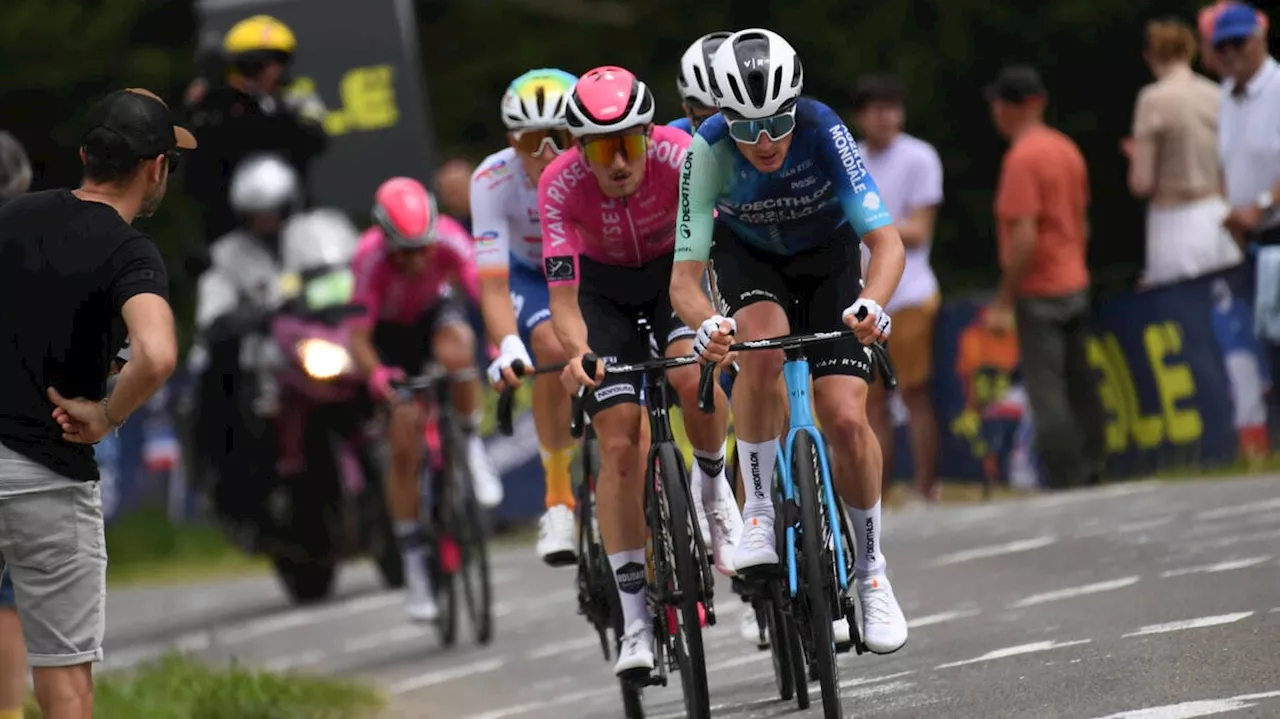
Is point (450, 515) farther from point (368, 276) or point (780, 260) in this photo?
point (780, 260)

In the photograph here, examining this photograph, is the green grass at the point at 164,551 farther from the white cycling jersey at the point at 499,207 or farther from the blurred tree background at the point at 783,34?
the white cycling jersey at the point at 499,207

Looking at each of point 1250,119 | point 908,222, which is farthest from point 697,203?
point 908,222

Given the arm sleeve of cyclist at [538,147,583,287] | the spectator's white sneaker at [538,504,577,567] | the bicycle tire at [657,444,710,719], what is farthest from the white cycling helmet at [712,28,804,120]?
the spectator's white sneaker at [538,504,577,567]

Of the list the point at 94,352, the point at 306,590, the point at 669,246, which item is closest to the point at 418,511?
the point at 306,590

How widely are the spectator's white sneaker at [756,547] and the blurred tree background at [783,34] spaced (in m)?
13.0

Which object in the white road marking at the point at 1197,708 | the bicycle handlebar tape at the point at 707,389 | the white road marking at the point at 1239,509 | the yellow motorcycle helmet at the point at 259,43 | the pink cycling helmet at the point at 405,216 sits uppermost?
the yellow motorcycle helmet at the point at 259,43

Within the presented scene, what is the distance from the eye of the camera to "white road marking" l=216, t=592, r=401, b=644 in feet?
52.4

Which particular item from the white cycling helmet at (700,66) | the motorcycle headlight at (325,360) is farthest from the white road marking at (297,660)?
the white cycling helmet at (700,66)

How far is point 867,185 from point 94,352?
2808mm

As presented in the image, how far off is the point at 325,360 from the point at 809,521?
7930mm

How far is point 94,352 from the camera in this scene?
25.3 ft

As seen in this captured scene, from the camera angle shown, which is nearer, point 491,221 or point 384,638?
point 491,221

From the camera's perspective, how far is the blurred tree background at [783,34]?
23.3 metres

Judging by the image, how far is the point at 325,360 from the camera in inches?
637
